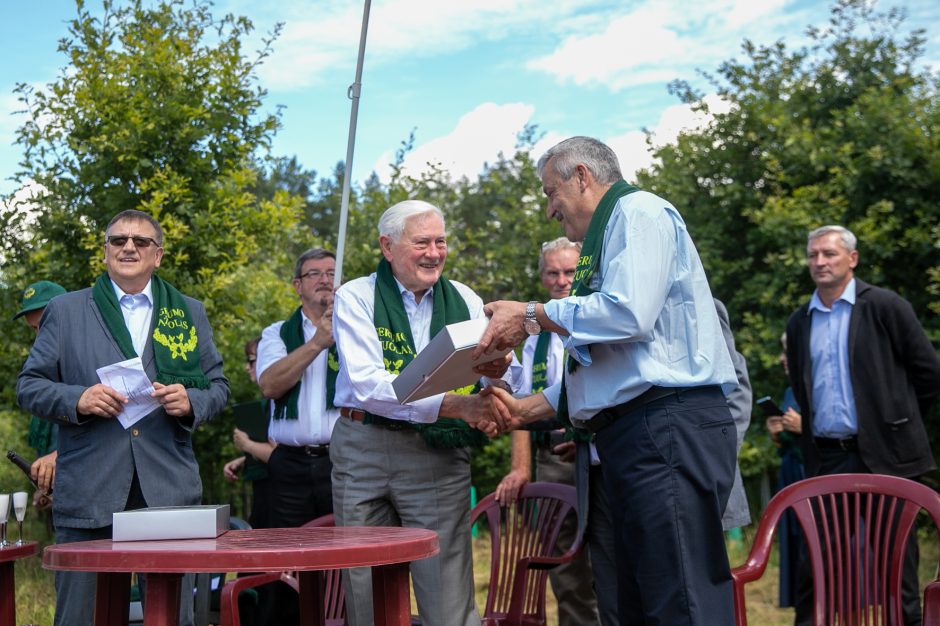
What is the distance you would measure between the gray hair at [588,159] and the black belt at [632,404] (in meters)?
0.76

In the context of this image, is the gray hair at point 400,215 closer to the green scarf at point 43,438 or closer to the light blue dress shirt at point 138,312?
the light blue dress shirt at point 138,312

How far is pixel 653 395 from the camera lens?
9.98 feet

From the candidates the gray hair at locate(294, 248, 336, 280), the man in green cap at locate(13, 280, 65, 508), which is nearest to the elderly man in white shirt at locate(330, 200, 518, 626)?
the man in green cap at locate(13, 280, 65, 508)

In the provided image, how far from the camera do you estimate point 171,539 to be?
271 centimetres

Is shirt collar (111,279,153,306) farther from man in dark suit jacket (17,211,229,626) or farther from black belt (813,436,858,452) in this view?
black belt (813,436,858,452)

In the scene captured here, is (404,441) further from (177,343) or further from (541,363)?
(541,363)

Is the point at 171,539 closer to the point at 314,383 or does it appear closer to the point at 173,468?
the point at 173,468

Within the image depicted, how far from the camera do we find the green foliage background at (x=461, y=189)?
6.49m

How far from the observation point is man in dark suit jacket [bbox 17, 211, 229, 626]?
11.9 ft

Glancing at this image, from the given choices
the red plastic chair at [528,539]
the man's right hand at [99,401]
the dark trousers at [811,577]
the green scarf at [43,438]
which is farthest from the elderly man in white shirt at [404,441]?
the dark trousers at [811,577]

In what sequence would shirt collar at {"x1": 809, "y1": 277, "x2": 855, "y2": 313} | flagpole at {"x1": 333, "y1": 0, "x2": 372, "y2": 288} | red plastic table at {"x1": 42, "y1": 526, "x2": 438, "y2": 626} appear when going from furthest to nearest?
shirt collar at {"x1": 809, "y1": 277, "x2": 855, "y2": 313}, flagpole at {"x1": 333, "y1": 0, "x2": 372, "y2": 288}, red plastic table at {"x1": 42, "y1": 526, "x2": 438, "y2": 626}

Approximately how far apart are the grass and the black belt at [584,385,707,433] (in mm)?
3485

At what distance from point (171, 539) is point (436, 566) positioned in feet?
4.39

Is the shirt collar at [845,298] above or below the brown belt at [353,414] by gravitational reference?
above
